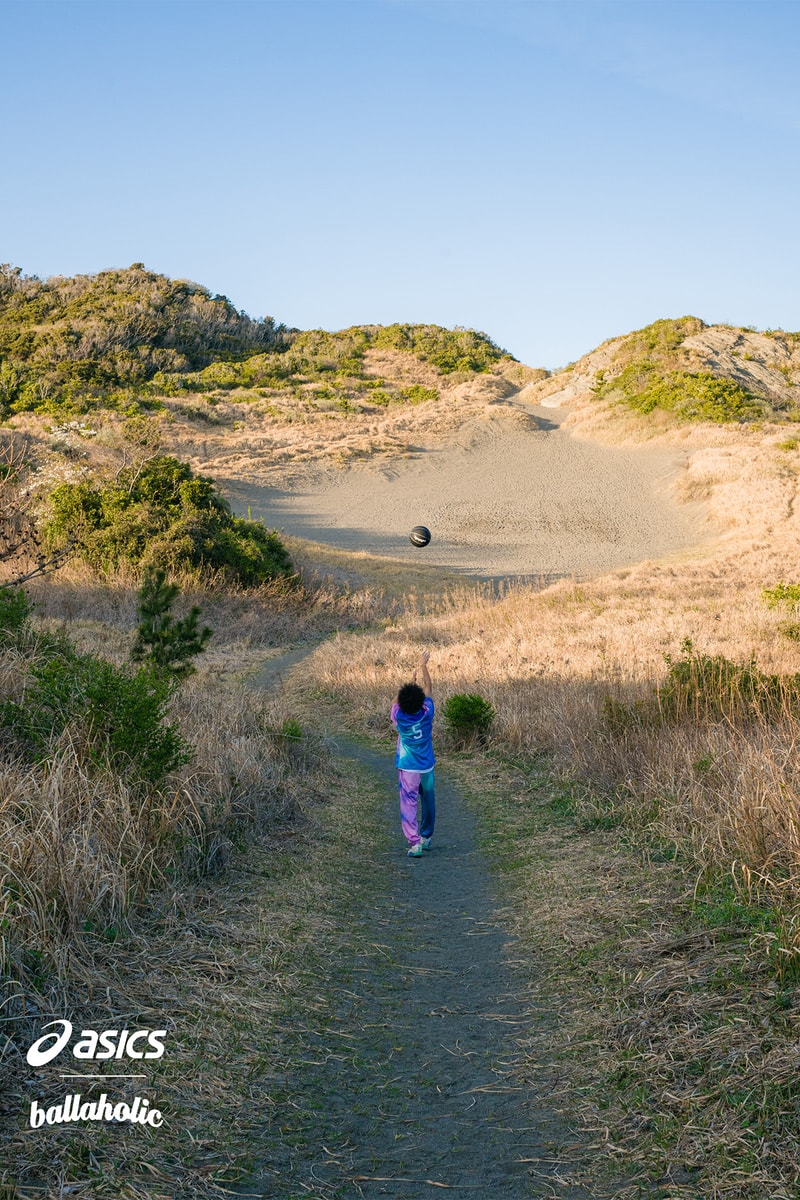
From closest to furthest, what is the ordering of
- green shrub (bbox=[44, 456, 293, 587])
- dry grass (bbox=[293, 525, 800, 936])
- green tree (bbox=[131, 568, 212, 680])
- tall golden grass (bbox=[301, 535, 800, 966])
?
tall golden grass (bbox=[301, 535, 800, 966]) < dry grass (bbox=[293, 525, 800, 936]) < green tree (bbox=[131, 568, 212, 680]) < green shrub (bbox=[44, 456, 293, 587])

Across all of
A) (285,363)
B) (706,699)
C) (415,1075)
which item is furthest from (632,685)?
(285,363)

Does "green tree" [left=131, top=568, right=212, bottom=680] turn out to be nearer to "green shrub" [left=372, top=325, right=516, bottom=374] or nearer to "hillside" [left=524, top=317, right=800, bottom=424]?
"hillside" [left=524, top=317, right=800, bottom=424]

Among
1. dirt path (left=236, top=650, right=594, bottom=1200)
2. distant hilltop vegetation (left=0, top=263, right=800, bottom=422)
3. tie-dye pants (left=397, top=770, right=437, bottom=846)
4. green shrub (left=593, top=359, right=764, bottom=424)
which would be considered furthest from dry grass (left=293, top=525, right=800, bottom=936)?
distant hilltop vegetation (left=0, top=263, right=800, bottom=422)

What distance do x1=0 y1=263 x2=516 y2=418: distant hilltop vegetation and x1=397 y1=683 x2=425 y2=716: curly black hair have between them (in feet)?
152

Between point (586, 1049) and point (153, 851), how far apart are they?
2.71 metres

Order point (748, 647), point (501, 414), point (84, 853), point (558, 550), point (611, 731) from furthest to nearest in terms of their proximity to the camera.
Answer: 1. point (501, 414)
2. point (558, 550)
3. point (748, 647)
4. point (611, 731)
5. point (84, 853)

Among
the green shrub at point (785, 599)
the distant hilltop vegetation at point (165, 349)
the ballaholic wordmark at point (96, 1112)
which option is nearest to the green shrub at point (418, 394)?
the distant hilltop vegetation at point (165, 349)

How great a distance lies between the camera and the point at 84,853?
4590mm

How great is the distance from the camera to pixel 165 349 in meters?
72.9

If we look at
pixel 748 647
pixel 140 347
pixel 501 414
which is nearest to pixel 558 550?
pixel 501 414

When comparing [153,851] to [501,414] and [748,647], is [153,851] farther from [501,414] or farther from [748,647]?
[501,414]

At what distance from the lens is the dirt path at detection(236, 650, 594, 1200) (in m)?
3.14

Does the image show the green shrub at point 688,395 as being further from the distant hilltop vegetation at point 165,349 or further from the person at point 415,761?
the person at point 415,761

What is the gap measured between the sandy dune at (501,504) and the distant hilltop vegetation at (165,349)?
42.6ft
